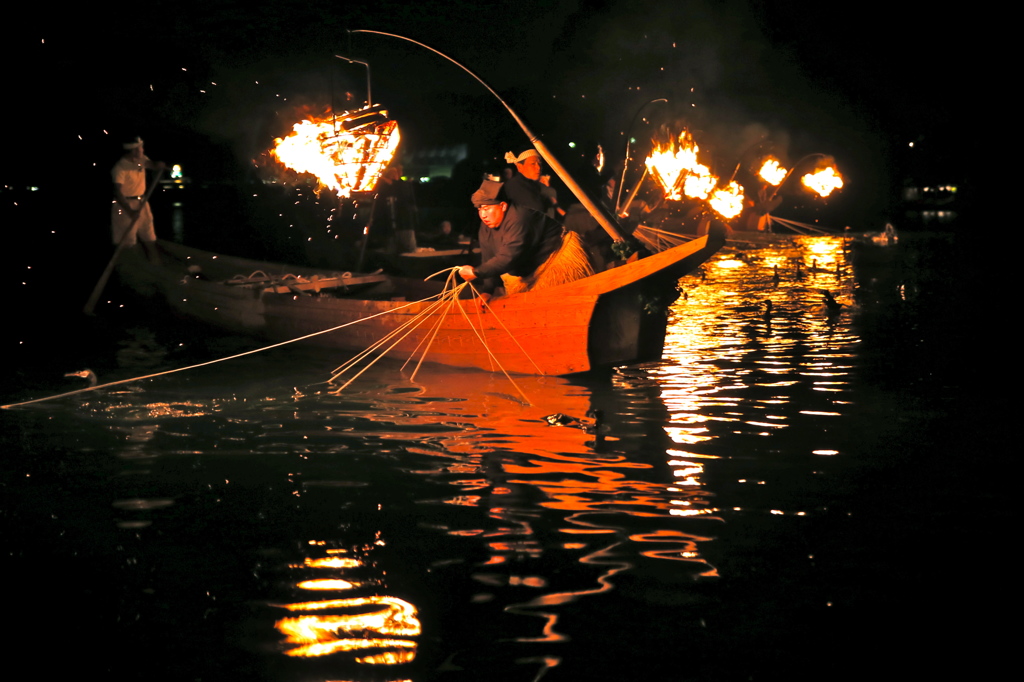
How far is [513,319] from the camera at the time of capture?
783 cm

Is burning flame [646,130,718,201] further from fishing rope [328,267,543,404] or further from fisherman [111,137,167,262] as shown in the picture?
fisherman [111,137,167,262]

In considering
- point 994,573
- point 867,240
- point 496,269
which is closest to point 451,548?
point 994,573

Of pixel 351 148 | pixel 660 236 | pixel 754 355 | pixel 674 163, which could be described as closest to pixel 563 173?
pixel 351 148

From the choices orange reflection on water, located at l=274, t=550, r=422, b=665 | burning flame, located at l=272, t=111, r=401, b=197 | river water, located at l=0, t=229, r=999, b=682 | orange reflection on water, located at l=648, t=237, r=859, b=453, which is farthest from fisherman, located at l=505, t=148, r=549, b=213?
orange reflection on water, located at l=274, t=550, r=422, b=665

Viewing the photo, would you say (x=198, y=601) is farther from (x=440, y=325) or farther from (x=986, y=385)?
(x=986, y=385)

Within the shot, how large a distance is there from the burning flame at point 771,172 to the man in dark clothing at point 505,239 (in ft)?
48.7

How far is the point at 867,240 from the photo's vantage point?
22172 millimetres

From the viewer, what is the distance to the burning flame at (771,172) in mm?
21703

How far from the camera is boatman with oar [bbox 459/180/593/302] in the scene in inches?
312

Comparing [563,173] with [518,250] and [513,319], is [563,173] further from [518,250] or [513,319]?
[513,319]

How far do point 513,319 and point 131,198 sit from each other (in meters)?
7.41

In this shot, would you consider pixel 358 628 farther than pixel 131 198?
No

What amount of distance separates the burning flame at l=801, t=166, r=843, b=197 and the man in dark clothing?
16771 mm

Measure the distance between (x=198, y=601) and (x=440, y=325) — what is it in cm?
480
